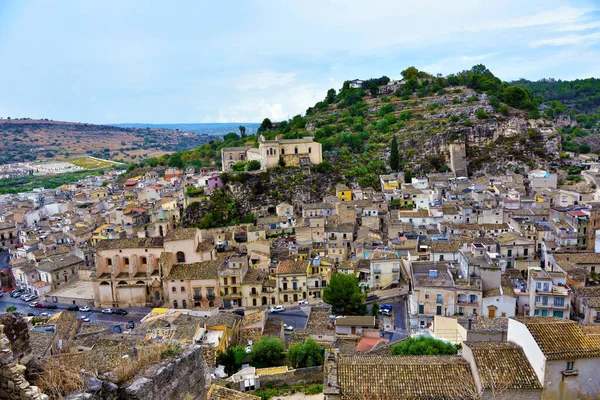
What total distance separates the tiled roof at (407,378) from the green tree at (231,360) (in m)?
10.2

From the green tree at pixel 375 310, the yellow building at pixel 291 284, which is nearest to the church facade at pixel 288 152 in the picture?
the yellow building at pixel 291 284

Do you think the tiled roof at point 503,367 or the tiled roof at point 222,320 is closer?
the tiled roof at point 503,367

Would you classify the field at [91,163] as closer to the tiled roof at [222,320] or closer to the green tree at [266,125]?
the green tree at [266,125]

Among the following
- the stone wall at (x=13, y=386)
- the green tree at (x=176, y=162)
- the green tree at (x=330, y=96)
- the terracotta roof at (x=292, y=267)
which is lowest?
the terracotta roof at (x=292, y=267)

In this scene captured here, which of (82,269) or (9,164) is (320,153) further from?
(9,164)

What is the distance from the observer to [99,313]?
34.5 meters

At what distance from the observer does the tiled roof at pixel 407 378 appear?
34.8ft

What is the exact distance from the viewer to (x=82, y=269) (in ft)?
133

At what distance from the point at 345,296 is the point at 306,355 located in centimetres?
1003

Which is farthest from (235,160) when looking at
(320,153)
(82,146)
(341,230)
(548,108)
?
(82,146)

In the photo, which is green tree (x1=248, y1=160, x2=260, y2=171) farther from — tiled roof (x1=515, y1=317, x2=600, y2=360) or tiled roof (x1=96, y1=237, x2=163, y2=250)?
tiled roof (x1=515, y1=317, x2=600, y2=360)

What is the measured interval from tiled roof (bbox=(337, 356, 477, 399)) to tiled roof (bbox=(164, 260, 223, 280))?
23.5 metres

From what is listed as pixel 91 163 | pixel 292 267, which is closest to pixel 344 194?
pixel 292 267

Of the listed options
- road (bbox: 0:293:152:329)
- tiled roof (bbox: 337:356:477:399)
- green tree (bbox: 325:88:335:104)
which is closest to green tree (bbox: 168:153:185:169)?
green tree (bbox: 325:88:335:104)
